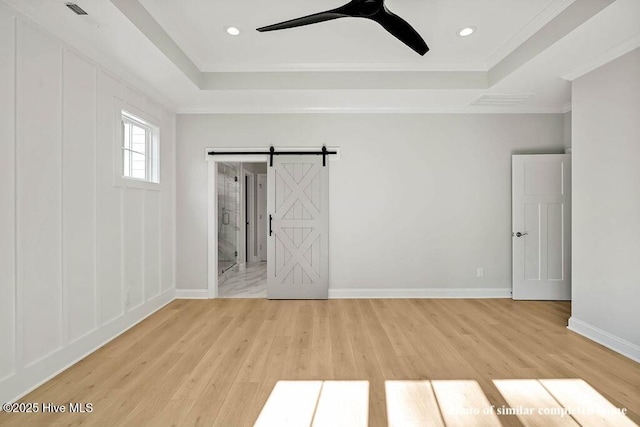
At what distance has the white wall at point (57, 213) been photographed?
78.1 inches

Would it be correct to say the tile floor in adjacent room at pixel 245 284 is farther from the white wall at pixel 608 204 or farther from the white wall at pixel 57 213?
the white wall at pixel 608 204

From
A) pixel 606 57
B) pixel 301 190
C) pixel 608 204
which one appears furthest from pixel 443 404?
pixel 606 57

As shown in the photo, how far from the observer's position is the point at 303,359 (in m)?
2.54

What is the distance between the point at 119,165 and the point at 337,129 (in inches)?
104

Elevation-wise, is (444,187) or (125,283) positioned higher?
(444,187)

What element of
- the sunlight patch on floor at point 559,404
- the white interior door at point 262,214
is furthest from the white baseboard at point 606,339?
the white interior door at point 262,214

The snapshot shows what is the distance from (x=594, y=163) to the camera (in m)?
2.94

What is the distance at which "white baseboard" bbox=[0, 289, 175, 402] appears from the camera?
199 centimetres

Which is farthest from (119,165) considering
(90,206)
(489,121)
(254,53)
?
(489,121)

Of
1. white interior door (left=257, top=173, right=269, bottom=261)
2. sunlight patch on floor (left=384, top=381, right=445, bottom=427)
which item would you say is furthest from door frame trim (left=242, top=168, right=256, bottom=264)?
sunlight patch on floor (left=384, top=381, right=445, bottom=427)

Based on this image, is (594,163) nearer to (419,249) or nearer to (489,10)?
(489,10)

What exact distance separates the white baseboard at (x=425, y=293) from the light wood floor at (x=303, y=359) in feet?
1.45

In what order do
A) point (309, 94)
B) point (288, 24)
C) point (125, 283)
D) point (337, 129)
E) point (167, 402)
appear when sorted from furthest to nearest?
point (337, 129), point (309, 94), point (125, 283), point (288, 24), point (167, 402)

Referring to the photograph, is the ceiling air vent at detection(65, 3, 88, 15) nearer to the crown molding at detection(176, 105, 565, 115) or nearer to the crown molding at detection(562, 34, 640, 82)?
the crown molding at detection(176, 105, 565, 115)
